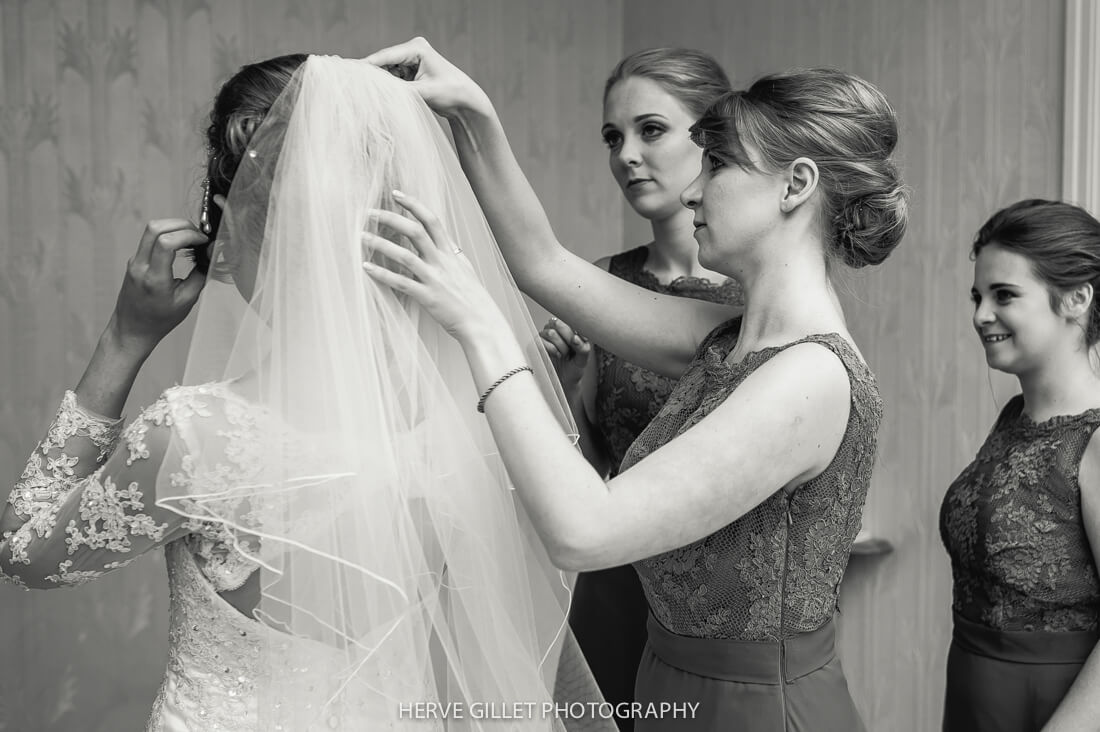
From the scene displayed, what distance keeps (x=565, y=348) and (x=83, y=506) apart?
1.04m

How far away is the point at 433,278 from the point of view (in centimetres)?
133

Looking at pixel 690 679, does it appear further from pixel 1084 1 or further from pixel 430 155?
pixel 1084 1

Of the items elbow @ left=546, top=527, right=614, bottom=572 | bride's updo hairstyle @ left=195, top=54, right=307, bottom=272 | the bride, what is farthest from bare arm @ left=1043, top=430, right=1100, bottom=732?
bride's updo hairstyle @ left=195, top=54, right=307, bottom=272

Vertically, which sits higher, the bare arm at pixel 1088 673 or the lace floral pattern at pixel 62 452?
the lace floral pattern at pixel 62 452

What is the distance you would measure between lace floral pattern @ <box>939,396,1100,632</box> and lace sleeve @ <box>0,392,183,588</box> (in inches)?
62.4

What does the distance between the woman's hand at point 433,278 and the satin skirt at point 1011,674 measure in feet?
4.59

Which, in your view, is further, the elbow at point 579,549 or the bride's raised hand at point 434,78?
the bride's raised hand at point 434,78

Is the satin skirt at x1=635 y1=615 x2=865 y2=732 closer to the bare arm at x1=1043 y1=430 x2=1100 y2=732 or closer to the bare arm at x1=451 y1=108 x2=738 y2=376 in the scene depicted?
the bare arm at x1=451 y1=108 x2=738 y2=376

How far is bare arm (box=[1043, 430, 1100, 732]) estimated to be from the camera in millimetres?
1956

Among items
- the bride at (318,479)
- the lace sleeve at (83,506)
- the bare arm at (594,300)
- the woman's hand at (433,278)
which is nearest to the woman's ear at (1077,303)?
the bare arm at (594,300)

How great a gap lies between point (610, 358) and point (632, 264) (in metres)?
0.28

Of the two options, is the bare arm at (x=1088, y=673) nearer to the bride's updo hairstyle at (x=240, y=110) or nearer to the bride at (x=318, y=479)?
the bride at (x=318, y=479)

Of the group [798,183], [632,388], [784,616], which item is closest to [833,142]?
[798,183]

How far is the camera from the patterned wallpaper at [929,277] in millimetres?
3117
